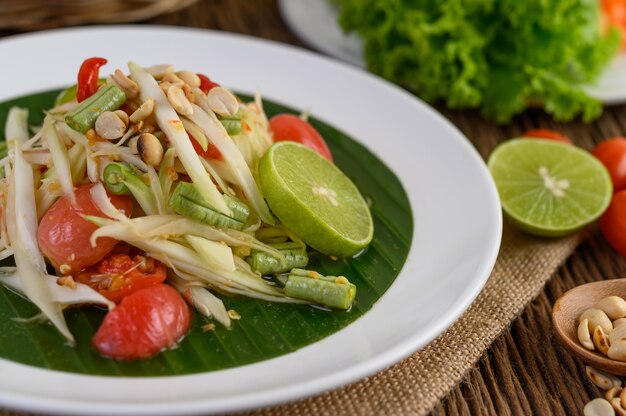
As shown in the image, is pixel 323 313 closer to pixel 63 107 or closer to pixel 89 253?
pixel 89 253

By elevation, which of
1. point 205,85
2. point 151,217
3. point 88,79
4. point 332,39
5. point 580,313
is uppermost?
point 88,79

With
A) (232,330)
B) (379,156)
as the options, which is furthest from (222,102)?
(379,156)

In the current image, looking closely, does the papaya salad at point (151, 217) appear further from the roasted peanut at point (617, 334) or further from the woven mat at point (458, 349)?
the roasted peanut at point (617, 334)

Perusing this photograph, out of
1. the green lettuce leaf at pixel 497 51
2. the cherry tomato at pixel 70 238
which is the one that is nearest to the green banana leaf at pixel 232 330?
the cherry tomato at pixel 70 238

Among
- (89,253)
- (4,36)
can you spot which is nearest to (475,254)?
(89,253)

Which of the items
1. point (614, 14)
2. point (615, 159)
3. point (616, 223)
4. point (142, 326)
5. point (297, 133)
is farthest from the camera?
point (614, 14)

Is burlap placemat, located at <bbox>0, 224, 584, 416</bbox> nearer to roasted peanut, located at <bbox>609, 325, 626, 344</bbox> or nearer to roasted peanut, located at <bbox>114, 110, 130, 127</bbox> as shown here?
roasted peanut, located at <bbox>609, 325, 626, 344</bbox>

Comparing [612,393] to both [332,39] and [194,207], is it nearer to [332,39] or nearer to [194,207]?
[194,207]
